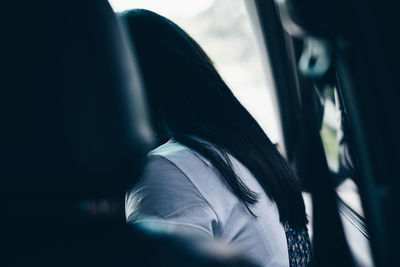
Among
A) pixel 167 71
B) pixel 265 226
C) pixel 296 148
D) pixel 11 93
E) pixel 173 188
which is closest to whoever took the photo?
pixel 11 93

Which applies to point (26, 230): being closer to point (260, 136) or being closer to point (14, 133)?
point (14, 133)

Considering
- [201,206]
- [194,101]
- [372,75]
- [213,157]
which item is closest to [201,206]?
[201,206]

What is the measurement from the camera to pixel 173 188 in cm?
97

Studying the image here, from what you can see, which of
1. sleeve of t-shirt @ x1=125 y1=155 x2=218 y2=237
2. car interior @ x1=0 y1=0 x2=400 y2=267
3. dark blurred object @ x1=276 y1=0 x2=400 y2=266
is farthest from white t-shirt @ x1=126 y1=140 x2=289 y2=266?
dark blurred object @ x1=276 y1=0 x2=400 y2=266

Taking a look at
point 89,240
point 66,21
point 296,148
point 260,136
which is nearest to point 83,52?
point 66,21

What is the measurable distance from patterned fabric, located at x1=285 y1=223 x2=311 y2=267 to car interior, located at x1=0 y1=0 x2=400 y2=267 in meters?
0.44

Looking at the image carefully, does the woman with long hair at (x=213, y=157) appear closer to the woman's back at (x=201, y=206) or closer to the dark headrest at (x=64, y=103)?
the woman's back at (x=201, y=206)

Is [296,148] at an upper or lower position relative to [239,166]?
lower

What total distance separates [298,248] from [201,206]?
41 centimetres

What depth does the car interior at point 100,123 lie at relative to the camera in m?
0.59

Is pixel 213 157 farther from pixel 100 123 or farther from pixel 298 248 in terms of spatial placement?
pixel 100 123

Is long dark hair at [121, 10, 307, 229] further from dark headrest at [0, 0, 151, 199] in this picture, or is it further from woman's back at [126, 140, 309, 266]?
dark headrest at [0, 0, 151, 199]

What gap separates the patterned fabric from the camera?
1.18m

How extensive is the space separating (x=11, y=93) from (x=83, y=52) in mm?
113
